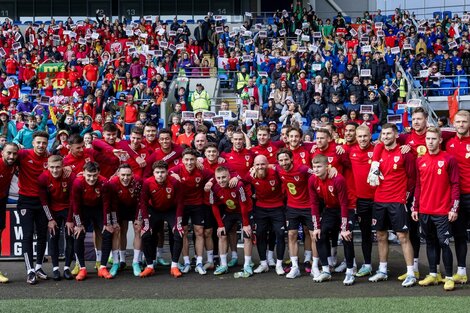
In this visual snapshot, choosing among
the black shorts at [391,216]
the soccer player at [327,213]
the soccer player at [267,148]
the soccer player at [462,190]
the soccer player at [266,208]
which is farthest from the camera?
the soccer player at [267,148]

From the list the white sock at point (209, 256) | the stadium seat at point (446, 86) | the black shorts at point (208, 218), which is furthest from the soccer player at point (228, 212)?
the stadium seat at point (446, 86)

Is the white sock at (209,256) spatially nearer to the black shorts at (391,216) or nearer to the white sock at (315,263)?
the white sock at (315,263)

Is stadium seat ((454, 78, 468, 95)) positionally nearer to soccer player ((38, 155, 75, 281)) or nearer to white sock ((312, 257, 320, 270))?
white sock ((312, 257, 320, 270))

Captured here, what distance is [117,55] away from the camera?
24.5 meters

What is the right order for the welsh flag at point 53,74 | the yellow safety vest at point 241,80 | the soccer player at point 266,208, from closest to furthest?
the soccer player at point 266,208 → the yellow safety vest at point 241,80 → the welsh flag at point 53,74

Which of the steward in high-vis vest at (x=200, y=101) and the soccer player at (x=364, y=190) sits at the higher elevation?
the steward in high-vis vest at (x=200, y=101)

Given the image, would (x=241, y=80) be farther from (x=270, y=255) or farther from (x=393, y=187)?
(x=393, y=187)

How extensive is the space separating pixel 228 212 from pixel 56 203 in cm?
244

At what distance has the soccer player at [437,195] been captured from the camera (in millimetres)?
9266

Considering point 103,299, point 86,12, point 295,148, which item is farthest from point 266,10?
point 103,299

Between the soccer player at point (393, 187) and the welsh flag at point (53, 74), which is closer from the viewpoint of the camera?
the soccer player at point (393, 187)

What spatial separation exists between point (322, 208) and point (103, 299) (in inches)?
126

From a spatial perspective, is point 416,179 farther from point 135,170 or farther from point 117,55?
point 117,55

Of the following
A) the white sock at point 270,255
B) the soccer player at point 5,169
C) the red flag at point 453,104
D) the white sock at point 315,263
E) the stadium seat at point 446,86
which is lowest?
the white sock at point 270,255
